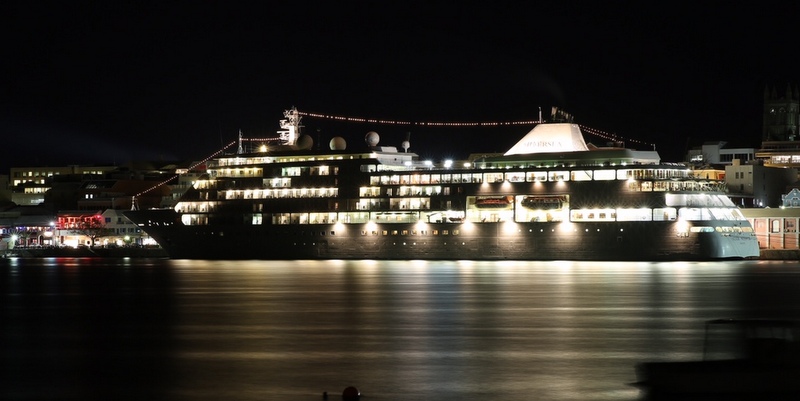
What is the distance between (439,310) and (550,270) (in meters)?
24.6

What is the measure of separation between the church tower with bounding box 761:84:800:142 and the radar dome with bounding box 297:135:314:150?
5897cm

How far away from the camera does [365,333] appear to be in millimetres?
28312

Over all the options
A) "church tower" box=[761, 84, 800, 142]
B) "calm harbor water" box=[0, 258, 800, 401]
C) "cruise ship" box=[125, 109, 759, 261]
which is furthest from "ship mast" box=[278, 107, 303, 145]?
"church tower" box=[761, 84, 800, 142]

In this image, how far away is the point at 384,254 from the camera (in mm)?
74438

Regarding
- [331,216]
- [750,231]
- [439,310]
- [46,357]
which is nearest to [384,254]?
[331,216]

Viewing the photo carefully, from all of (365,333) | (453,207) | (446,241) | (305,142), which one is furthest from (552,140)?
(365,333)

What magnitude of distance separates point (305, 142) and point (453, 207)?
560 inches

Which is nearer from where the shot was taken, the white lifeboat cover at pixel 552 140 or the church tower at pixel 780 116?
the white lifeboat cover at pixel 552 140

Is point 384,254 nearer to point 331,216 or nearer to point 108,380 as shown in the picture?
point 331,216

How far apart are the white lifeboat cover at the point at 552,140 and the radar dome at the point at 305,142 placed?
50.1 feet

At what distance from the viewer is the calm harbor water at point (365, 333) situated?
66.4 feet

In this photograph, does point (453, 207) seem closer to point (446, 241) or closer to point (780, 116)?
point (446, 241)

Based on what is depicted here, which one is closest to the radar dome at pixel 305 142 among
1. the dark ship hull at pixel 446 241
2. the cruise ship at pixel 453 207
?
the cruise ship at pixel 453 207

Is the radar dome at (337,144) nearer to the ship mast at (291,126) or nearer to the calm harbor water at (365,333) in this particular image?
the ship mast at (291,126)
